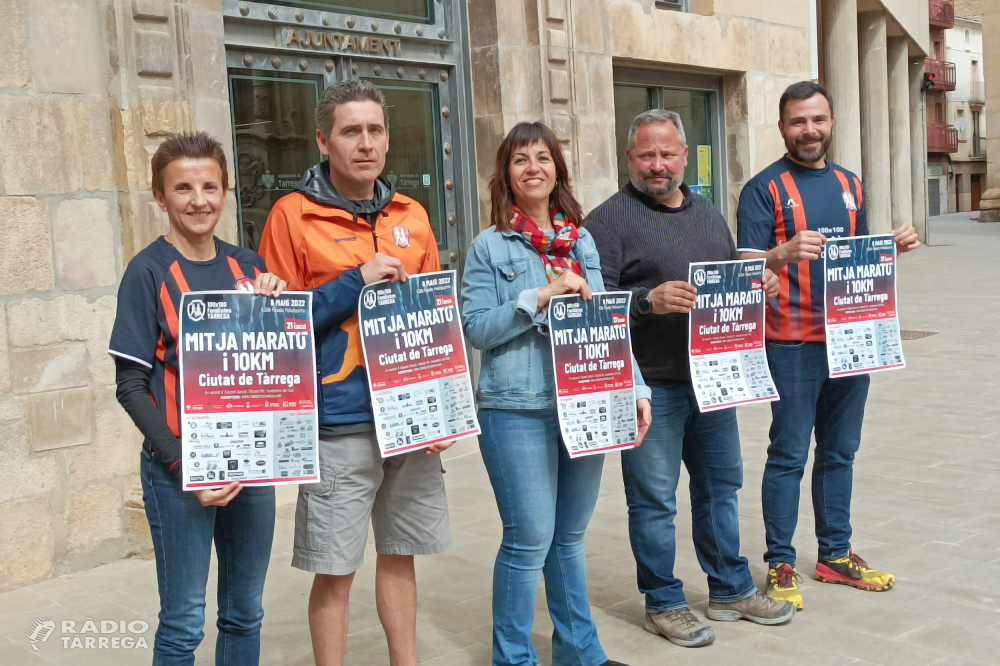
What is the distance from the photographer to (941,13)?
57.2 m

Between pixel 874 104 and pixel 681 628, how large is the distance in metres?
19.5

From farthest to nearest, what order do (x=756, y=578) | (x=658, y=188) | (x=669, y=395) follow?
(x=756, y=578)
(x=669, y=395)
(x=658, y=188)

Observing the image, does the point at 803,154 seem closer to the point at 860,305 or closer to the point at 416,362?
the point at 860,305

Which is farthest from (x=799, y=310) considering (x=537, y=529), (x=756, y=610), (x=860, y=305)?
(x=537, y=529)

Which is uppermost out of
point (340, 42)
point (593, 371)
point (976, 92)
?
point (976, 92)

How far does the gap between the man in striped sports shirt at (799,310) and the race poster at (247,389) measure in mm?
2113

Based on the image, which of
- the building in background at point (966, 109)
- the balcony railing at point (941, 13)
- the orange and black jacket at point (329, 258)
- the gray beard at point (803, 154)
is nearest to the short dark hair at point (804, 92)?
the gray beard at point (803, 154)

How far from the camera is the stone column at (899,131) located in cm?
2414

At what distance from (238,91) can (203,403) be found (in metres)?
4.15

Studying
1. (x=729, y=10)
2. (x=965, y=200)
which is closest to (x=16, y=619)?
(x=729, y=10)

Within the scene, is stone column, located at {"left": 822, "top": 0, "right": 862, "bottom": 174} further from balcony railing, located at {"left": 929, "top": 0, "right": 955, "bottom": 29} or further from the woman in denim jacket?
balcony railing, located at {"left": 929, "top": 0, "right": 955, "bottom": 29}

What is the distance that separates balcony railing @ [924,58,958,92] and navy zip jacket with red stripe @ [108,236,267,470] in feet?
212

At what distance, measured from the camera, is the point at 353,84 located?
3.33 metres

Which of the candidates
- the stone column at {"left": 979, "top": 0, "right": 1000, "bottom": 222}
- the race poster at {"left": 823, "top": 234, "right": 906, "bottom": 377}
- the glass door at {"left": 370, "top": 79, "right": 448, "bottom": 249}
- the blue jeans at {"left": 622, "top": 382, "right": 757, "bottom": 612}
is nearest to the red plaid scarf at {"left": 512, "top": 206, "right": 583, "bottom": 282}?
the blue jeans at {"left": 622, "top": 382, "right": 757, "bottom": 612}
